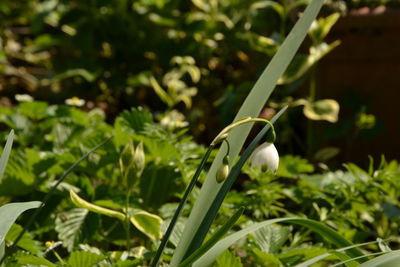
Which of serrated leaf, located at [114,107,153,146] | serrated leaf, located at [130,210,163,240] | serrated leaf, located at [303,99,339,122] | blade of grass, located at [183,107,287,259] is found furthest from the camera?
serrated leaf, located at [303,99,339,122]

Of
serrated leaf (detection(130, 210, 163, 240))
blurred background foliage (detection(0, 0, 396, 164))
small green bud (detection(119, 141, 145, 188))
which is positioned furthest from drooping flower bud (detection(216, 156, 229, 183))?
blurred background foliage (detection(0, 0, 396, 164))

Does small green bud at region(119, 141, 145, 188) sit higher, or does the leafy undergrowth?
small green bud at region(119, 141, 145, 188)

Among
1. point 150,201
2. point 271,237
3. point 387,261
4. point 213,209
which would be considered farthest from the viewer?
point 150,201

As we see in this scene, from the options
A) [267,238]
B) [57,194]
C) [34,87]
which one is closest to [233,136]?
[267,238]

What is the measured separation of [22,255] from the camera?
131 cm

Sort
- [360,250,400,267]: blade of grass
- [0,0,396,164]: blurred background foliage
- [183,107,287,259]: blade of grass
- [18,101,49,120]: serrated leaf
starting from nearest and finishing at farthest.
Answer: [360,250,400,267]: blade of grass, [183,107,287,259]: blade of grass, [18,101,49,120]: serrated leaf, [0,0,396,164]: blurred background foliage

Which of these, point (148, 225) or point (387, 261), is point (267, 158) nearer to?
point (387, 261)

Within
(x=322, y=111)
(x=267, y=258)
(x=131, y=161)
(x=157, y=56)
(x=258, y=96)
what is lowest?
(x=157, y=56)

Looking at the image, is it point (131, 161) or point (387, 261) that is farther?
point (131, 161)

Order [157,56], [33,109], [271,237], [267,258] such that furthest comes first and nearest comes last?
[157,56]
[33,109]
[271,237]
[267,258]

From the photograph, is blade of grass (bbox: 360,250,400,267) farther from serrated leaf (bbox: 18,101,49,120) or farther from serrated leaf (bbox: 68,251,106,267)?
serrated leaf (bbox: 18,101,49,120)

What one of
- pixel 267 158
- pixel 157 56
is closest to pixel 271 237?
pixel 267 158

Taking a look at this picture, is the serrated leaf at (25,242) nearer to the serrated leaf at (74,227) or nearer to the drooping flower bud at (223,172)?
the serrated leaf at (74,227)

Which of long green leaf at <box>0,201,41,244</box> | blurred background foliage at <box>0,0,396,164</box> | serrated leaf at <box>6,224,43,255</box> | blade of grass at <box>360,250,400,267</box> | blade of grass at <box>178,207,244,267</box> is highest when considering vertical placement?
long green leaf at <box>0,201,41,244</box>
